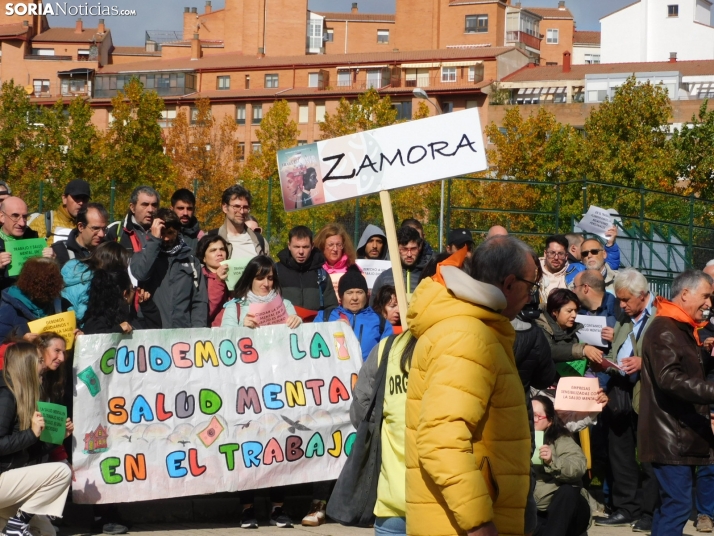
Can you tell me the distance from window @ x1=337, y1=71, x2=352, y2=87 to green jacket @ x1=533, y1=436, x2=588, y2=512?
296 ft

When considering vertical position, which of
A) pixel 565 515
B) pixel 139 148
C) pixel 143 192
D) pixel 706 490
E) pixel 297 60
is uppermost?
pixel 297 60

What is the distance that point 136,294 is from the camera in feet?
31.1

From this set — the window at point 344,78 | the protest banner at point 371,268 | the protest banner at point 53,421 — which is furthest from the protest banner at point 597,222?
the window at point 344,78

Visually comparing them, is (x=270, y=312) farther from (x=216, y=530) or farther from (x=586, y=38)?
(x=586, y=38)

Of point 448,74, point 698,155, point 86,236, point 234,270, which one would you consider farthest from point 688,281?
point 448,74

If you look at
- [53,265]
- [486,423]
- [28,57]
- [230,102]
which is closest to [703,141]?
[53,265]

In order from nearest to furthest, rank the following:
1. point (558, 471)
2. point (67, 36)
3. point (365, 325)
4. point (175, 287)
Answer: point (558, 471)
point (175, 287)
point (365, 325)
point (67, 36)

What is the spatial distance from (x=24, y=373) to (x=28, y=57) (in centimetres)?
11157

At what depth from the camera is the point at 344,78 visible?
317 feet

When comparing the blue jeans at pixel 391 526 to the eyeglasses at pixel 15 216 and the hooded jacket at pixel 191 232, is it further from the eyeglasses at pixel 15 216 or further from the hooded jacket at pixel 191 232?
the hooded jacket at pixel 191 232

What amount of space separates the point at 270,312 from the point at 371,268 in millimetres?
1647

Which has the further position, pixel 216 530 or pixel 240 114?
pixel 240 114

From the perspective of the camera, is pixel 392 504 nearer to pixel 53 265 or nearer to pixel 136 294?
pixel 53 265

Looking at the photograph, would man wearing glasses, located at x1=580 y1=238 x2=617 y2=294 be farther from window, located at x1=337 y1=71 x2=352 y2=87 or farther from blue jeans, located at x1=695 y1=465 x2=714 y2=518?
window, located at x1=337 y1=71 x2=352 y2=87
